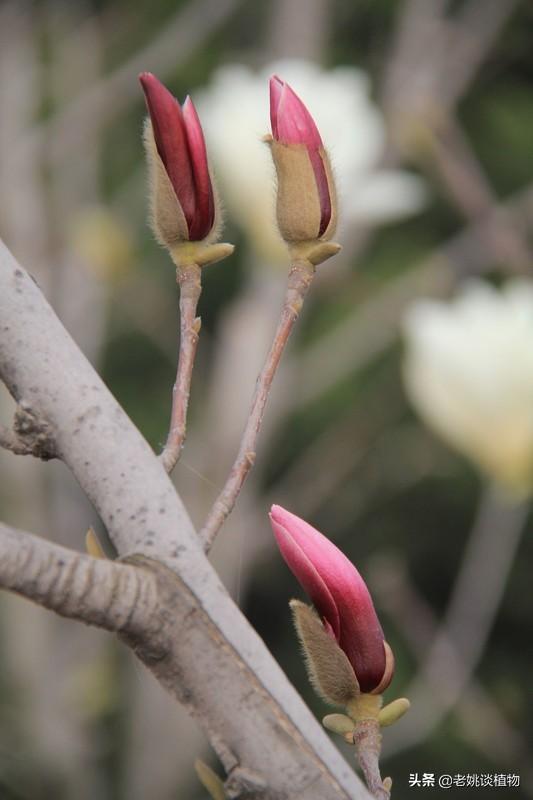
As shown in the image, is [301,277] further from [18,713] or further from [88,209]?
[18,713]

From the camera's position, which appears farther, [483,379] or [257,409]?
[483,379]

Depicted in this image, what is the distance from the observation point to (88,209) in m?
2.01

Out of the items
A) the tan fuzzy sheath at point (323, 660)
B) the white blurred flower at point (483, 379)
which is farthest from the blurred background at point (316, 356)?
the tan fuzzy sheath at point (323, 660)

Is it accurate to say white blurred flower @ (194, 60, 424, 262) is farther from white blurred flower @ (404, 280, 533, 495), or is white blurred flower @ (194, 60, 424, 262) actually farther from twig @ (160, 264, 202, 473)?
twig @ (160, 264, 202, 473)

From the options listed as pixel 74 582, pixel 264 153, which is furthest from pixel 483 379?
pixel 74 582

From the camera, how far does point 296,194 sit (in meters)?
0.44

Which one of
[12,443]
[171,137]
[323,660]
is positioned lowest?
[323,660]

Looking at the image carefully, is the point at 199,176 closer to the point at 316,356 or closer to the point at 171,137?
the point at 171,137

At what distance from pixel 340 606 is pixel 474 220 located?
127 centimetres

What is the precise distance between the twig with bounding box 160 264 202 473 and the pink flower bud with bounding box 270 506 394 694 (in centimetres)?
5

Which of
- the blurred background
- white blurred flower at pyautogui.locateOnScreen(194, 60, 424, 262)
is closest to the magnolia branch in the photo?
the blurred background

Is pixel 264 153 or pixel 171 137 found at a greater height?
pixel 264 153

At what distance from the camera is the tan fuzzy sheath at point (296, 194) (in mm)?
439

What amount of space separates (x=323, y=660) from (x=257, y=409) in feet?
0.31
